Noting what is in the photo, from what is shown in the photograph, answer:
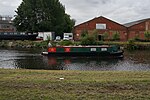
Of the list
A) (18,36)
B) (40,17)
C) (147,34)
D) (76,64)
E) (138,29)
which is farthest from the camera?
(40,17)

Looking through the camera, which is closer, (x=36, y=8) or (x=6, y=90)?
(x=6, y=90)

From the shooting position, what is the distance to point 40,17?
65812mm

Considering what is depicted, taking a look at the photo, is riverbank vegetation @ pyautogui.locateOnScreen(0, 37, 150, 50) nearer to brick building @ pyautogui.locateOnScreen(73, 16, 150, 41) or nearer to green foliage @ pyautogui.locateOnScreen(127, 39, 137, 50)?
green foliage @ pyautogui.locateOnScreen(127, 39, 137, 50)

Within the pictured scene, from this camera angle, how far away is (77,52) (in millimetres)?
36688

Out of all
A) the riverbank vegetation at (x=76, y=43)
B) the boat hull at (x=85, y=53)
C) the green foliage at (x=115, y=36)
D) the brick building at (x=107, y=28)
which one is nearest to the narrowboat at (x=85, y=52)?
the boat hull at (x=85, y=53)

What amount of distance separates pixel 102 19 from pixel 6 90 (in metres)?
55.8

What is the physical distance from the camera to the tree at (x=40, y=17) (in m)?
64.8

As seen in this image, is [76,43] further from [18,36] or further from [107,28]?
[18,36]

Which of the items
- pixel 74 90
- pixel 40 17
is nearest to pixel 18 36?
pixel 40 17

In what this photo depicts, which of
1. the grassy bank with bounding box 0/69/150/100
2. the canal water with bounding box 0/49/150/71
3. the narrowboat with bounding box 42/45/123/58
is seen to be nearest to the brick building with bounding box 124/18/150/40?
the narrowboat with bounding box 42/45/123/58

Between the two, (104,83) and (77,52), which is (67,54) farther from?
(104,83)

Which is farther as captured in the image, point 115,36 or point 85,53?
point 115,36

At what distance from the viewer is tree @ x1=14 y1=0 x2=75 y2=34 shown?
64812 mm

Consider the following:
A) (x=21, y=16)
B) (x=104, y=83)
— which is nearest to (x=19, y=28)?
(x=21, y=16)
